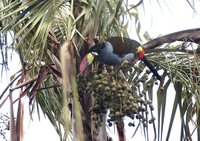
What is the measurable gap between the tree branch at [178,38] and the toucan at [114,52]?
12 cm

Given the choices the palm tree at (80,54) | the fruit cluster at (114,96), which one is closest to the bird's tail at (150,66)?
the palm tree at (80,54)

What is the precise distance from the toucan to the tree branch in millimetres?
125

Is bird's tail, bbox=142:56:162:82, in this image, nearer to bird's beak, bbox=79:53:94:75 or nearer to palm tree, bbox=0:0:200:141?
palm tree, bbox=0:0:200:141

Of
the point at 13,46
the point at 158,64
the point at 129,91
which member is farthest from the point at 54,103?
the point at 129,91

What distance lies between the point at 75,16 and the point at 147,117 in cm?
66

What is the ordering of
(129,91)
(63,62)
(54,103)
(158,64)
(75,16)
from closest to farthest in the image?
(63,62)
(129,91)
(75,16)
(158,64)
(54,103)

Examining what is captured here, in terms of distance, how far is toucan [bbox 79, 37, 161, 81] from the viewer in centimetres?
266

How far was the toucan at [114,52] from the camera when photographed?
2664 millimetres

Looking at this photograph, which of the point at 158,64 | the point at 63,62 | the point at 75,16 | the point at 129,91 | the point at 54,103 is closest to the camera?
the point at 63,62

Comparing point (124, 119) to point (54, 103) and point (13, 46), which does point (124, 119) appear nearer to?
point (13, 46)

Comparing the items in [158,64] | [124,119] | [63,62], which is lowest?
[124,119]

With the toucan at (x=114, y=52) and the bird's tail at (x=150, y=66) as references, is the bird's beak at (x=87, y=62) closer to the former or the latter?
the toucan at (x=114, y=52)

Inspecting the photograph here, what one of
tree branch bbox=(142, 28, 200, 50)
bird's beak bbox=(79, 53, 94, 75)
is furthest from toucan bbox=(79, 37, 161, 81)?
tree branch bbox=(142, 28, 200, 50)

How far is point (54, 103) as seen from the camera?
3.73 metres
